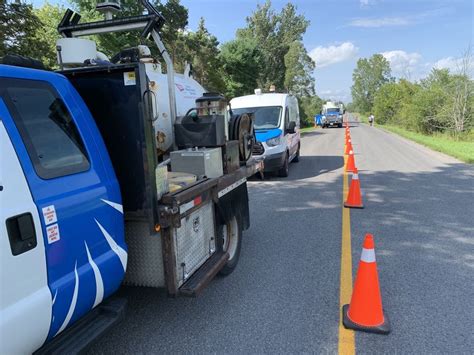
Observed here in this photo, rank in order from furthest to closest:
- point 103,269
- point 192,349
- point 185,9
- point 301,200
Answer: point 185,9 < point 301,200 < point 192,349 < point 103,269

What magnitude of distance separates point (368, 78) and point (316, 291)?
118 metres

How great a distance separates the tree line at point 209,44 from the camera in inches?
339

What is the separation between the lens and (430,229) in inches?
233

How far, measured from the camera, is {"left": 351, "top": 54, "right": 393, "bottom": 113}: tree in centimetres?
10781

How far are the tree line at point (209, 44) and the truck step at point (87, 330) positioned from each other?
334cm

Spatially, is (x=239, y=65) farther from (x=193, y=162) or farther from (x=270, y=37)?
(x=193, y=162)

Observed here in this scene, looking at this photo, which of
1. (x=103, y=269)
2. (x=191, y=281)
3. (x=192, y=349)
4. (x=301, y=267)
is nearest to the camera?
(x=103, y=269)

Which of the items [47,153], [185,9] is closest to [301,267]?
[47,153]

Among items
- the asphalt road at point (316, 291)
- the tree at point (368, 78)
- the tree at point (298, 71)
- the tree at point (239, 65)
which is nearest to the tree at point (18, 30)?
the asphalt road at point (316, 291)

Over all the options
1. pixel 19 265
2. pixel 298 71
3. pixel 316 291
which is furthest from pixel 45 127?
pixel 298 71

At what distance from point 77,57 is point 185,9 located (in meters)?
19.1

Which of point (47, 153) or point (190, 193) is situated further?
point (190, 193)

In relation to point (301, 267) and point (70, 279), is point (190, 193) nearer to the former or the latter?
point (70, 279)

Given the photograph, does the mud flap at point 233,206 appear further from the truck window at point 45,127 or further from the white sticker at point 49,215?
the white sticker at point 49,215
